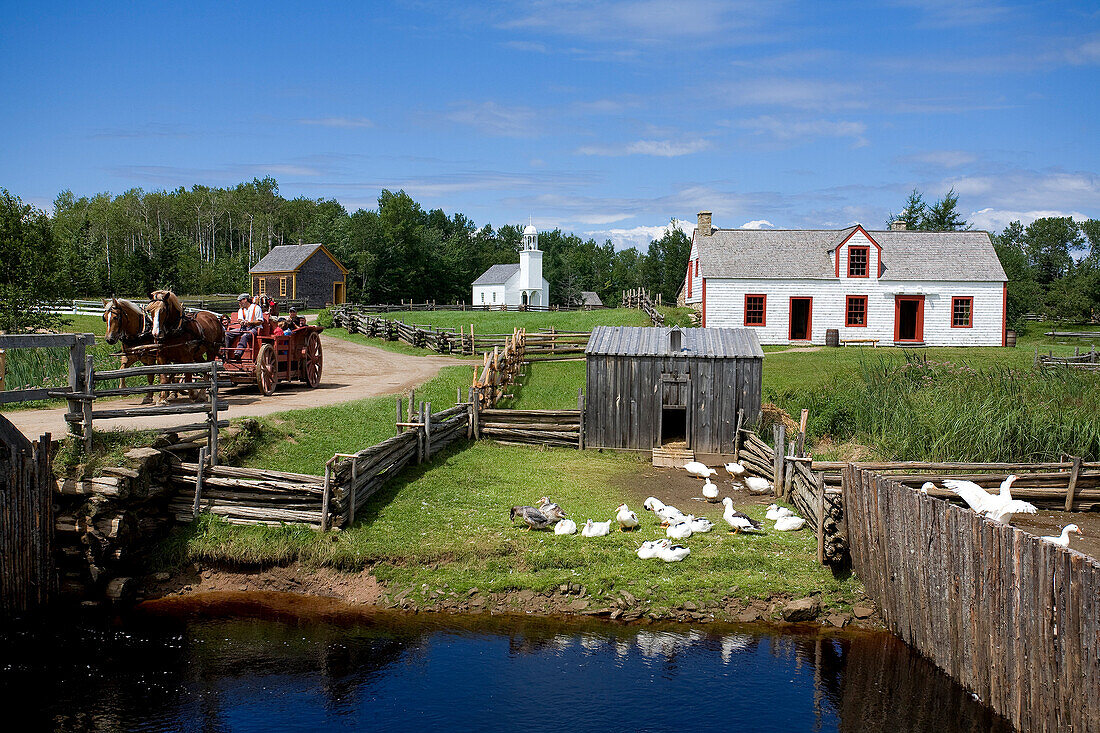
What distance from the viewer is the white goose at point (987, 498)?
1281 cm

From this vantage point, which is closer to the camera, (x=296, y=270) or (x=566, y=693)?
(x=566, y=693)

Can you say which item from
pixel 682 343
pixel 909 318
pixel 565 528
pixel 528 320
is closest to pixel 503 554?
pixel 565 528

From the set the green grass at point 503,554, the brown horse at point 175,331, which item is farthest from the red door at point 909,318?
the brown horse at point 175,331

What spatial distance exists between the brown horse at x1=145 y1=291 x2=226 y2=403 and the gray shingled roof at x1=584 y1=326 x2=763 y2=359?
872cm

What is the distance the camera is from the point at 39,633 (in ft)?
35.6

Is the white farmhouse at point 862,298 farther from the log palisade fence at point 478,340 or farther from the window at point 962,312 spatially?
the log palisade fence at point 478,340

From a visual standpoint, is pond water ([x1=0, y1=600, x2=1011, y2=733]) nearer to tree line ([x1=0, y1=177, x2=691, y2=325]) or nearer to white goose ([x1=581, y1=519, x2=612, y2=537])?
white goose ([x1=581, y1=519, x2=612, y2=537])

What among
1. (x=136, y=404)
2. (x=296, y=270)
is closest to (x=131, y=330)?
(x=136, y=404)

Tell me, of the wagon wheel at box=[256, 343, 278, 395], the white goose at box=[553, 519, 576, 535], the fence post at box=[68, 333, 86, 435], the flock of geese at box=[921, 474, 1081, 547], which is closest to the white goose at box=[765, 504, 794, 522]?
the flock of geese at box=[921, 474, 1081, 547]

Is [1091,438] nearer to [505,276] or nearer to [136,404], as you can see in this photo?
[136,404]

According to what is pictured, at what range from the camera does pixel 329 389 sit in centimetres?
2202

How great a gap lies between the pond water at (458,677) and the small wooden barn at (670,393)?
804cm

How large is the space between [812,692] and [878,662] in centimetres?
115

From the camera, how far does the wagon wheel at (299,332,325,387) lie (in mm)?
21797
